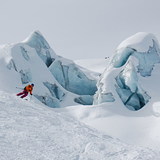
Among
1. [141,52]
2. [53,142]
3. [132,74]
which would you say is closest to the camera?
[53,142]

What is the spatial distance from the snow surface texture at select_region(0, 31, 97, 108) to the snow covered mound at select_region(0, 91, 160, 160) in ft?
44.6

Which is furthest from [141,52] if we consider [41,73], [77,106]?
[41,73]

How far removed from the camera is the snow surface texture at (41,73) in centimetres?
2122

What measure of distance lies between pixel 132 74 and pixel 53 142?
53.9ft

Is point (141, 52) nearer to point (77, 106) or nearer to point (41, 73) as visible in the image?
point (77, 106)

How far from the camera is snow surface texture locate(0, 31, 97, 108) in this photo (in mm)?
21219

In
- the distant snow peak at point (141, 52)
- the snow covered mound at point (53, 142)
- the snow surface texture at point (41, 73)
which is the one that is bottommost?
the snow surface texture at point (41, 73)

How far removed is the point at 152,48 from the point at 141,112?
22.8ft

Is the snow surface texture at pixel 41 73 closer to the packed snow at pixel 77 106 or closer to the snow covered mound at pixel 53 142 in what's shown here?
the packed snow at pixel 77 106

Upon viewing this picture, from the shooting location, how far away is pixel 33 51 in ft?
82.4

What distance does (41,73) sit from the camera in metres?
23.5

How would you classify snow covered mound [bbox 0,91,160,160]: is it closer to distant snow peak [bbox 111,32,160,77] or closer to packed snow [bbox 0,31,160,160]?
packed snow [bbox 0,31,160,160]

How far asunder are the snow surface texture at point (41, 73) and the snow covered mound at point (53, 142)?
13.6 metres

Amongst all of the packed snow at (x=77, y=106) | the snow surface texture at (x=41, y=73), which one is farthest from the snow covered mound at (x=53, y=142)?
the snow surface texture at (x=41, y=73)
